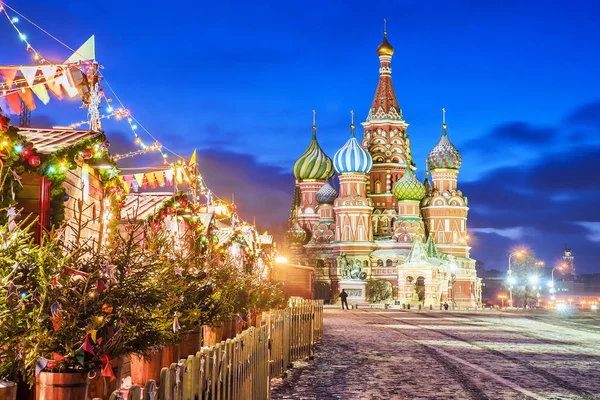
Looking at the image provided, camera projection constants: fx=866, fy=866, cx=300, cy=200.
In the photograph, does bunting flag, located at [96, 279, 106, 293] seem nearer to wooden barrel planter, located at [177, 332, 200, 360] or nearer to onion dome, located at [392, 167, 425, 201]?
wooden barrel planter, located at [177, 332, 200, 360]

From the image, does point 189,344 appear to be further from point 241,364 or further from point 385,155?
point 385,155

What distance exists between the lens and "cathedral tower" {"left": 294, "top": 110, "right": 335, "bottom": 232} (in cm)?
10438

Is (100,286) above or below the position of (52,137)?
below

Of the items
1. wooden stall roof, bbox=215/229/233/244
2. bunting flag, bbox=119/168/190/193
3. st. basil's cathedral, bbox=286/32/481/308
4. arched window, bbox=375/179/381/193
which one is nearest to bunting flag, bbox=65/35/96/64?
bunting flag, bbox=119/168/190/193

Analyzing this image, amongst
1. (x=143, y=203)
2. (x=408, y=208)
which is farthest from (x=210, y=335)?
(x=408, y=208)

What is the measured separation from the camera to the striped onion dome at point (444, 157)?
98438 millimetres

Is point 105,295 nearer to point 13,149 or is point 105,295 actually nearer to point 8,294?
point 8,294

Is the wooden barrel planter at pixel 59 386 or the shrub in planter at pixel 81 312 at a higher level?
the shrub in planter at pixel 81 312

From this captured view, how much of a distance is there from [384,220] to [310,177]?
10.9m

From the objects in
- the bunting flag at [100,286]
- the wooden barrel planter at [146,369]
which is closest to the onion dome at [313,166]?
the wooden barrel planter at [146,369]

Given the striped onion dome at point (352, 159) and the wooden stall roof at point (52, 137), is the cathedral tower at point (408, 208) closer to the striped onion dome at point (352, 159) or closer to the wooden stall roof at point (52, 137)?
the striped onion dome at point (352, 159)

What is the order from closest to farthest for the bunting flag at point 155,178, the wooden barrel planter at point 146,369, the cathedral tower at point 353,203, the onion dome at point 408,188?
the wooden barrel planter at point 146,369
the bunting flag at point 155,178
the cathedral tower at point 353,203
the onion dome at point 408,188

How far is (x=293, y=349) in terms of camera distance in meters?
17.1

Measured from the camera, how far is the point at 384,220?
10231 centimetres
